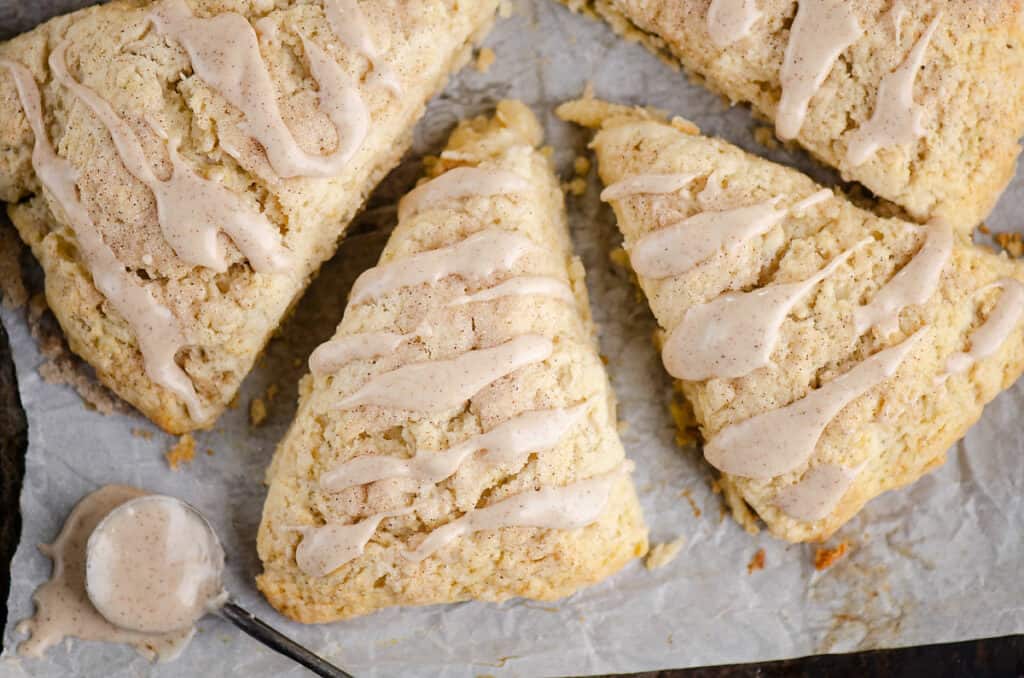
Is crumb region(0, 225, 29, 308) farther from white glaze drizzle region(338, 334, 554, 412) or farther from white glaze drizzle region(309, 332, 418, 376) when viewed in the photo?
white glaze drizzle region(338, 334, 554, 412)

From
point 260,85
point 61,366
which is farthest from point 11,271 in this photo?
point 260,85

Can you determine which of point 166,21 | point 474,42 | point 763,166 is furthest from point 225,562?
point 763,166

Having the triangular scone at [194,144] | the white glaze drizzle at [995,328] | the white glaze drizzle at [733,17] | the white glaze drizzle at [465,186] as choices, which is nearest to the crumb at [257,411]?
A: the triangular scone at [194,144]

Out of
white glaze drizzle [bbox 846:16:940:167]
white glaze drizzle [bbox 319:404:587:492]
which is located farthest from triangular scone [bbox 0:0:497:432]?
white glaze drizzle [bbox 846:16:940:167]

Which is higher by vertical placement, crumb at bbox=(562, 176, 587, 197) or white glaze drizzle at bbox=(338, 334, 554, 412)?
crumb at bbox=(562, 176, 587, 197)

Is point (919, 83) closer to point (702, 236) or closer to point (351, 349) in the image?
point (702, 236)

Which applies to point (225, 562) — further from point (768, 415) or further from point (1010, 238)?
point (1010, 238)
